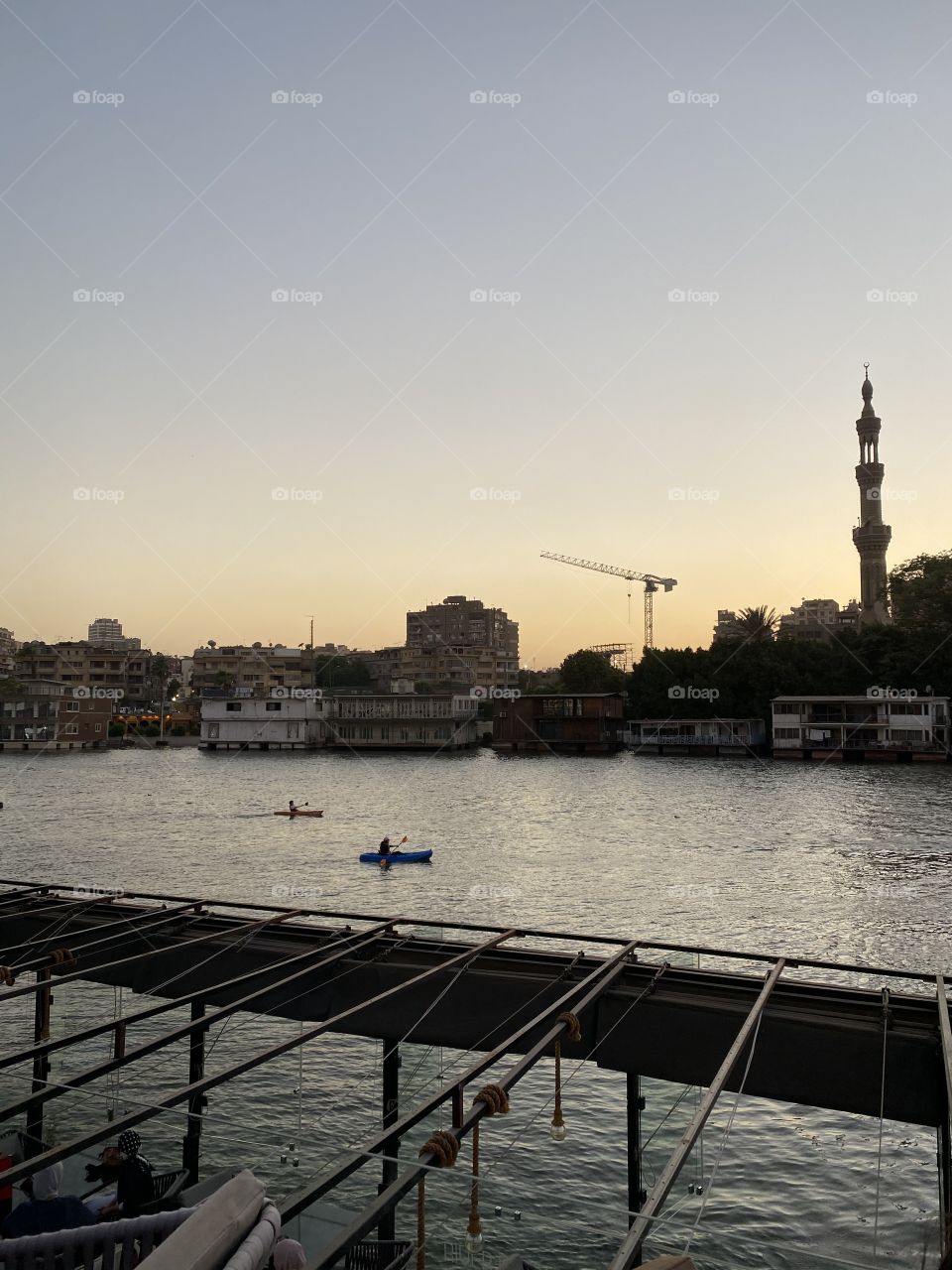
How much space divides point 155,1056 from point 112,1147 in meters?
10.2

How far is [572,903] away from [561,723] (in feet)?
329

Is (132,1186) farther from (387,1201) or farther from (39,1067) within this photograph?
(387,1201)

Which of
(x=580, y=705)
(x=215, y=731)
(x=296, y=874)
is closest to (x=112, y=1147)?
(x=296, y=874)

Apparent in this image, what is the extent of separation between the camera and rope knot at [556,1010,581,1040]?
11.5 meters

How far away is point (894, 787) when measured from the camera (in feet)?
270

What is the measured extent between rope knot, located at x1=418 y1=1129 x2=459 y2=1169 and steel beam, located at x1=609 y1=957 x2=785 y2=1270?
1417mm

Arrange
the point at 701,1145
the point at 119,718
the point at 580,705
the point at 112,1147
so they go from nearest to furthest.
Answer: the point at 112,1147 < the point at 701,1145 < the point at 580,705 < the point at 119,718

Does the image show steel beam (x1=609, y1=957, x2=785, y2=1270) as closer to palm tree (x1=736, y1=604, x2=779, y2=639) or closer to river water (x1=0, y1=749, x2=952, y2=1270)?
river water (x1=0, y1=749, x2=952, y2=1270)

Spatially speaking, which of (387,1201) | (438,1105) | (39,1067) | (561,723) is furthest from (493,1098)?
(561,723)

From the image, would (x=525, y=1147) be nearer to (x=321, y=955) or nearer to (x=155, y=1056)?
(x=321, y=955)

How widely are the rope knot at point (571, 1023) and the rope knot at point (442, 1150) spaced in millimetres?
3844

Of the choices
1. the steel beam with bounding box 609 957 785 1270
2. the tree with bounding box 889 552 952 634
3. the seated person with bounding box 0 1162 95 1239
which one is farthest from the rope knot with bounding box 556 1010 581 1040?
the tree with bounding box 889 552 952 634

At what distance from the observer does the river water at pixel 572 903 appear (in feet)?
54.0

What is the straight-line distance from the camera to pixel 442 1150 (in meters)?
7.71
